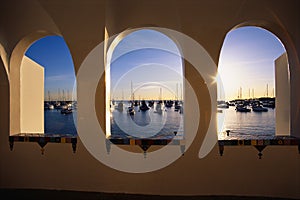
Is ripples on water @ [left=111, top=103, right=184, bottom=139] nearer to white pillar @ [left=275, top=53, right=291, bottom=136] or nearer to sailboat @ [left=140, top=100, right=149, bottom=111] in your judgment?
sailboat @ [left=140, top=100, right=149, bottom=111]

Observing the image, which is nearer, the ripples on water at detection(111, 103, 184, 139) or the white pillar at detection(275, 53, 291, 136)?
the white pillar at detection(275, 53, 291, 136)

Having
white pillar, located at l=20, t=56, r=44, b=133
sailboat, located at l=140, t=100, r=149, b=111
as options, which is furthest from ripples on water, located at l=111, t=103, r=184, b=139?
white pillar, located at l=20, t=56, r=44, b=133

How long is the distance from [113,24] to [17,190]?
2307 millimetres

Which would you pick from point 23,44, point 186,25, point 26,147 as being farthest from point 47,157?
point 186,25

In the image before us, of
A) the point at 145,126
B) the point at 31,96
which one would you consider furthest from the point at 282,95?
the point at 145,126

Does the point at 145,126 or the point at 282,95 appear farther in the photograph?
the point at 145,126

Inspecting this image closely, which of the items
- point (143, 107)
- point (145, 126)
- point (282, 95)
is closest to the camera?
point (282, 95)

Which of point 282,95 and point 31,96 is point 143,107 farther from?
point 282,95

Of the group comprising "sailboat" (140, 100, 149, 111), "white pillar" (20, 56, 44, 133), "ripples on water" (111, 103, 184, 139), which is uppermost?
"white pillar" (20, 56, 44, 133)

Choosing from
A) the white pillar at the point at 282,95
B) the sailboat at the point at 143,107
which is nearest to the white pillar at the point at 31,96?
the white pillar at the point at 282,95

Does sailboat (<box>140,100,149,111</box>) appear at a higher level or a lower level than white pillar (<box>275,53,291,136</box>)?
lower

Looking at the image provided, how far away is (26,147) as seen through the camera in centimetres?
245

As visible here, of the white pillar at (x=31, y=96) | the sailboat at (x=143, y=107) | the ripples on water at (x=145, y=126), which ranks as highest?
the white pillar at (x=31, y=96)

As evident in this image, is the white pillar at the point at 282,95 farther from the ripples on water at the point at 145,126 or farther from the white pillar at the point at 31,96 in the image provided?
the ripples on water at the point at 145,126
